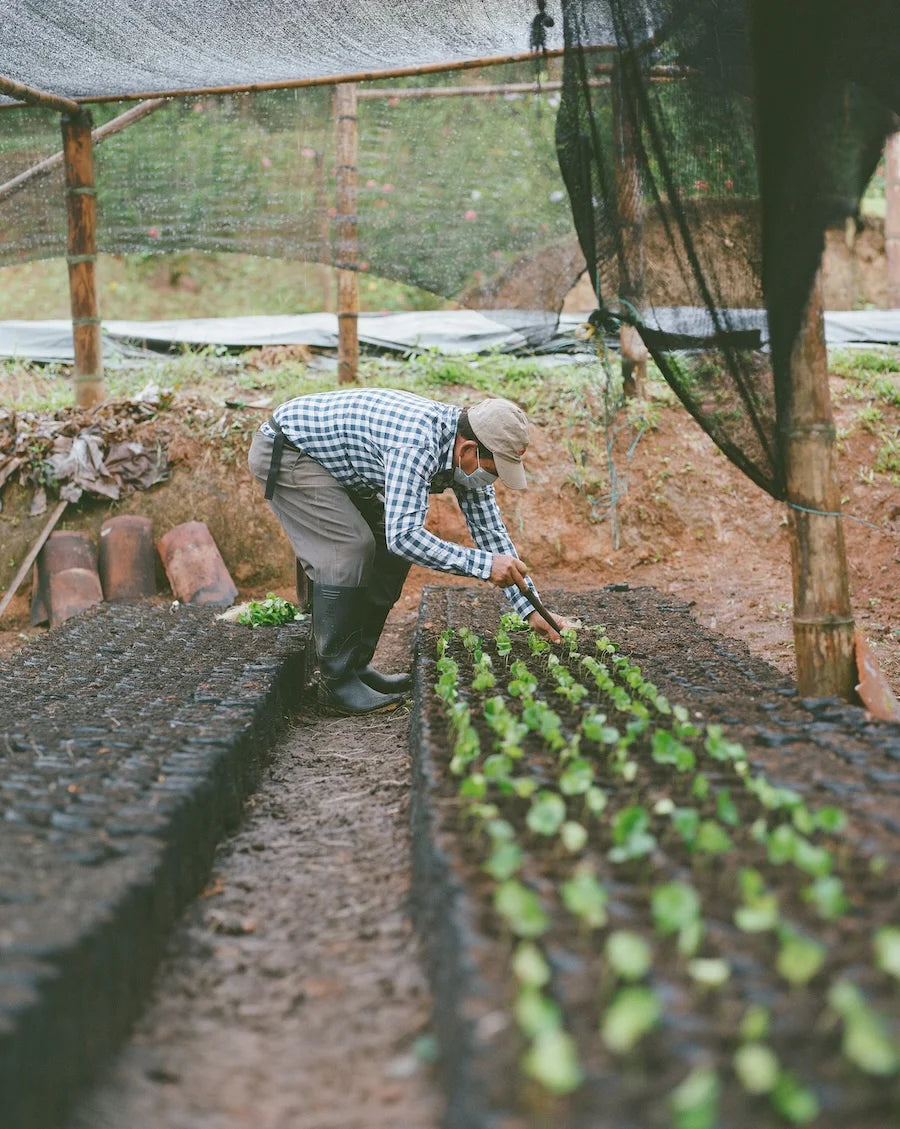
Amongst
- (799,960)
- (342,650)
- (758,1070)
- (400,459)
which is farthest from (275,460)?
(758,1070)

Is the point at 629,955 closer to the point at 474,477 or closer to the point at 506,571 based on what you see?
the point at 506,571

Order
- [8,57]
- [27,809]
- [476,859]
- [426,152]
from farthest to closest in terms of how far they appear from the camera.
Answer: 1. [426,152]
2. [8,57]
3. [27,809]
4. [476,859]

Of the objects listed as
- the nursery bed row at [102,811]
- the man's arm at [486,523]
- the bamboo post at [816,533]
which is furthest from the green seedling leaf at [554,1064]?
the man's arm at [486,523]

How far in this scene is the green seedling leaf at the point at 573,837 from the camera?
2081 millimetres

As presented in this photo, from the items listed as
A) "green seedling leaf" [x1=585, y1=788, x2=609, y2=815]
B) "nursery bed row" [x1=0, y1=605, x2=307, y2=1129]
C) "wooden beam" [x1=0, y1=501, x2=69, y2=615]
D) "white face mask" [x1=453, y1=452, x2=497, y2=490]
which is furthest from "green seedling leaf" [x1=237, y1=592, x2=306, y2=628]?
"green seedling leaf" [x1=585, y1=788, x2=609, y2=815]

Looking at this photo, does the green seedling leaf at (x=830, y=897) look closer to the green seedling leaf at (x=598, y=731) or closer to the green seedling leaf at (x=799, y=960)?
the green seedling leaf at (x=799, y=960)

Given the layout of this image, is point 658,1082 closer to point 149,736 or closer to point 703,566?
point 149,736

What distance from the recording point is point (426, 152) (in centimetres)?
650

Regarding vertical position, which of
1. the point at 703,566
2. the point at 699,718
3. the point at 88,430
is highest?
the point at 88,430

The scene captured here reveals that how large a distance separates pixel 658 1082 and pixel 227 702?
2408 mm

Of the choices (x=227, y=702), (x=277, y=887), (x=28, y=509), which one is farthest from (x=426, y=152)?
(x=277, y=887)

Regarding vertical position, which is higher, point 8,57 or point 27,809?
point 8,57

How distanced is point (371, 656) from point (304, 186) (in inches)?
142

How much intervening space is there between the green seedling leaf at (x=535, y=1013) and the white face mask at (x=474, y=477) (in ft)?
8.80
